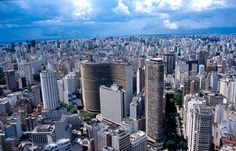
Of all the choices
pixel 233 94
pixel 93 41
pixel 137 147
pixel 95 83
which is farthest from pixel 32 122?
pixel 93 41

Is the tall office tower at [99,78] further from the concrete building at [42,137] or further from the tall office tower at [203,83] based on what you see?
the tall office tower at [203,83]

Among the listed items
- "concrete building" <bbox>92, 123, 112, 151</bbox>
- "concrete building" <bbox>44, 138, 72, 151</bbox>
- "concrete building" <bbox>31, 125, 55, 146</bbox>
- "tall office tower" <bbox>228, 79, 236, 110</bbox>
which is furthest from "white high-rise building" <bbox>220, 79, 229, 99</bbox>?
"concrete building" <bbox>44, 138, 72, 151</bbox>

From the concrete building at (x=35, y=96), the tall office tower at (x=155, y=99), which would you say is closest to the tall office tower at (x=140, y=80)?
the tall office tower at (x=155, y=99)

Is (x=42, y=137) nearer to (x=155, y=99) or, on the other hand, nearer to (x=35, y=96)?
(x=155, y=99)

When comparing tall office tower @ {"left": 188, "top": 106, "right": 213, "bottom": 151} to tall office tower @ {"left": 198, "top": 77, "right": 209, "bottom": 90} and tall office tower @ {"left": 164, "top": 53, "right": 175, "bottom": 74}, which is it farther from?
tall office tower @ {"left": 164, "top": 53, "right": 175, "bottom": 74}

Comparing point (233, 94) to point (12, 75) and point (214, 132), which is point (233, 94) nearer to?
point (214, 132)
